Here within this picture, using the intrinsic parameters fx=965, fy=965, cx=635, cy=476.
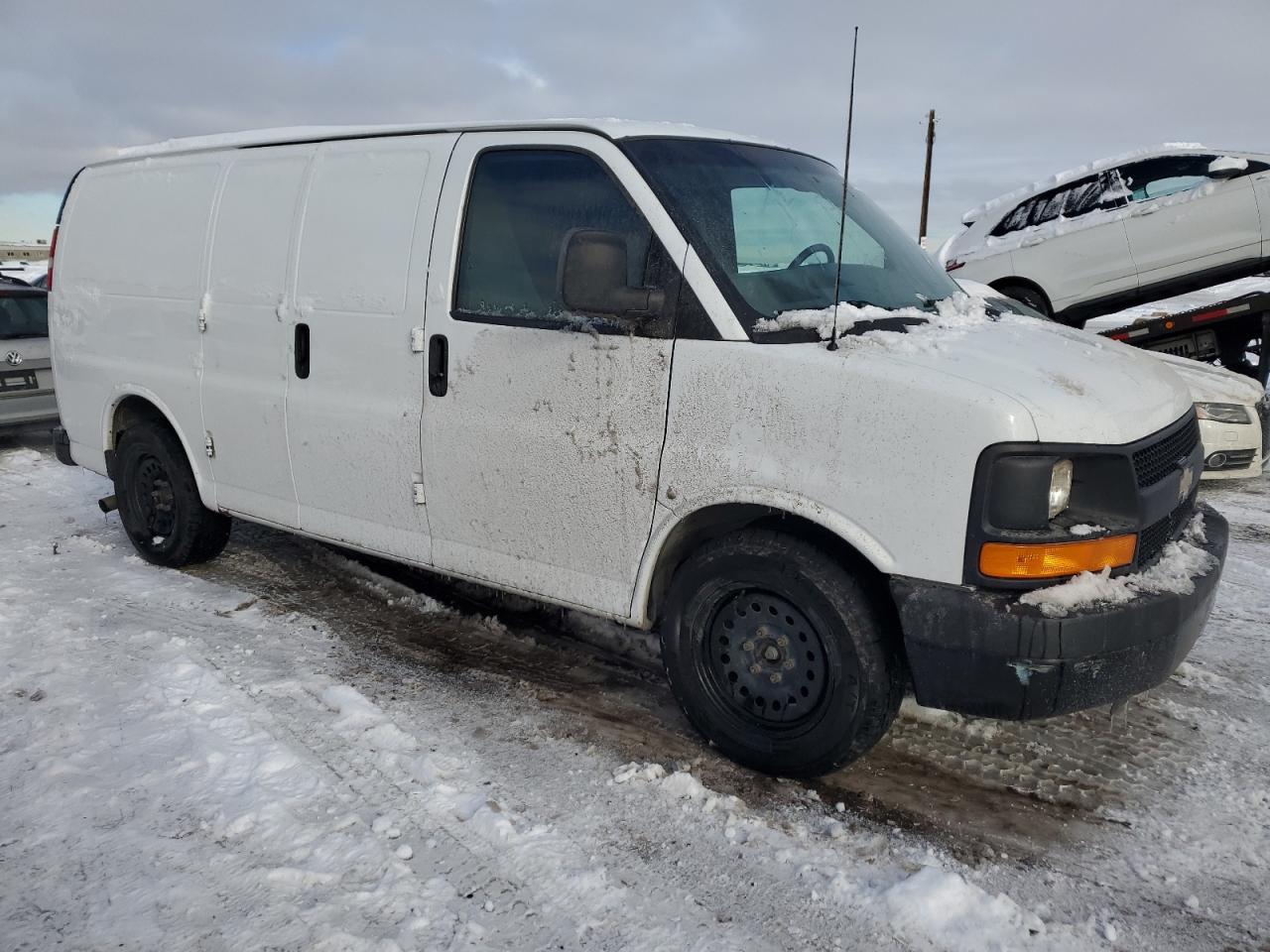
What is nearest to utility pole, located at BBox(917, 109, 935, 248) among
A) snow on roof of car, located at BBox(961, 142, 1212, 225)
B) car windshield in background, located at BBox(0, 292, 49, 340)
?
snow on roof of car, located at BBox(961, 142, 1212, 225)

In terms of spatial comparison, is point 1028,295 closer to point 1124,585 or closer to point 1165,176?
point 1165,176

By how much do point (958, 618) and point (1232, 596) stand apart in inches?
118

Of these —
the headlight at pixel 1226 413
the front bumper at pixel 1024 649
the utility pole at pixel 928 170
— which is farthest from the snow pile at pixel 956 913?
the utility pole at pixel 928 170

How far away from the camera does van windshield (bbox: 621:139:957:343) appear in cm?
321

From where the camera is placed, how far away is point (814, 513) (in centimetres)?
291

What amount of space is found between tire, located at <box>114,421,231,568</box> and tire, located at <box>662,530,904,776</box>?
9.91ft

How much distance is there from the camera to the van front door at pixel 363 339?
384cm

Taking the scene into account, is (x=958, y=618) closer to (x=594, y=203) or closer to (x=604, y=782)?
(x=604, y=782)

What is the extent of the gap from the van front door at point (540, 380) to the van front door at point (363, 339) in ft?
0.40

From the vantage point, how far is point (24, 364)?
Answer: 846 centimetres

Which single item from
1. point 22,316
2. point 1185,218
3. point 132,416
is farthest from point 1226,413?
point 22,316

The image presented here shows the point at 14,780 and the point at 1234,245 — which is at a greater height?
the point at 1234,245

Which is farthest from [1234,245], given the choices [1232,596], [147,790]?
[147,790]

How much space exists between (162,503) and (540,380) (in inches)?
115
